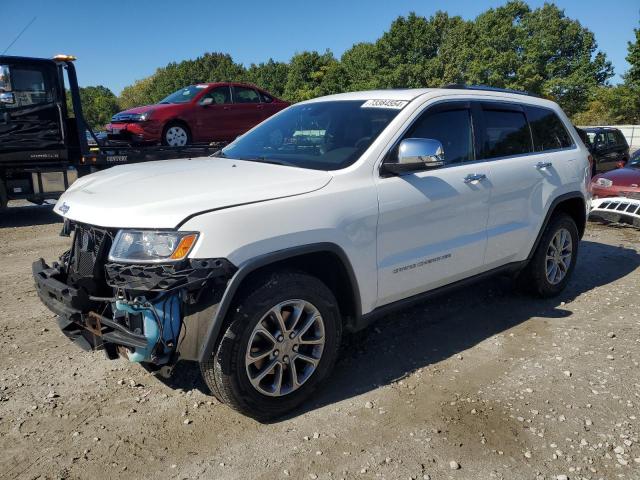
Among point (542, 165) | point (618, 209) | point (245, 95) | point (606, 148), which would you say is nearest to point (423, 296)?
point (542, 165)

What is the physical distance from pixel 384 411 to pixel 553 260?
2.75 meters

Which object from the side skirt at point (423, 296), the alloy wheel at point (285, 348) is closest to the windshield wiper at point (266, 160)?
the alloy wheel at point (285, 348)

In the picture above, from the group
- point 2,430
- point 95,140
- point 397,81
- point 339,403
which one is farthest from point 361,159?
point 397,81

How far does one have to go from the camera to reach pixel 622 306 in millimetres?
5008

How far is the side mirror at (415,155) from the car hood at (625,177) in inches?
269

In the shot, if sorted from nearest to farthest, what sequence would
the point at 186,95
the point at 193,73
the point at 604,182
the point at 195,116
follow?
the point at 604,182 < the point at 195,116 < the point at 186,95 < the point at 193,73

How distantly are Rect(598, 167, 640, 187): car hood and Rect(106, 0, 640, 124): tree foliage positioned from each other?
41779 mm

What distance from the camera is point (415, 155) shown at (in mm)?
3291

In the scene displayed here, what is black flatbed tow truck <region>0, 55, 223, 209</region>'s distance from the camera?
8.88 m

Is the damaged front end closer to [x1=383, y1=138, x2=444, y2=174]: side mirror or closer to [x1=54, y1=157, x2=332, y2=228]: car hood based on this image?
[x1=54, y1=157, x2=332, y2=228]: car hood

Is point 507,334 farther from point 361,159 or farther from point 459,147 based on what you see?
point 361,159

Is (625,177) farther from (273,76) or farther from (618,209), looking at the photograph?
(273,76)

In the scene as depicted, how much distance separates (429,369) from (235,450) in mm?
1539

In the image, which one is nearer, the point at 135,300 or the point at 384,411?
the point at 135,300
